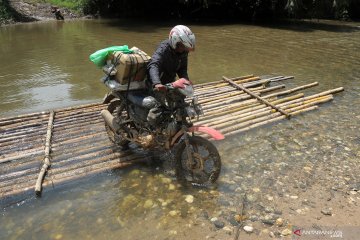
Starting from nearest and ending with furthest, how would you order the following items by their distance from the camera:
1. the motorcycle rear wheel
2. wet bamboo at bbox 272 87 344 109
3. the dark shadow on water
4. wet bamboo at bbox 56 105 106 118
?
the motorcycle rear wheel → wet bamboo at bbox 56 105 106 118 → wet bamboo at bbox 272 87 344 109 → the dark shadow on water

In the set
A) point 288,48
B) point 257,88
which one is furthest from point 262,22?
point 257,88

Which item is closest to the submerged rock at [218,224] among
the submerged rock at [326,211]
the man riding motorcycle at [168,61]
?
the submerged rock at [326,211]

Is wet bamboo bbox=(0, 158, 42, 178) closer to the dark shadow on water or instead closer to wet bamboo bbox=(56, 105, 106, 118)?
wet bamboo bbox=(56, 105, 106, 118)

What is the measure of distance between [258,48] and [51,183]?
38.2 feet

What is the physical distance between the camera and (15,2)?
25344mm

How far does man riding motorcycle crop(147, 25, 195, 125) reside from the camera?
4.49 m

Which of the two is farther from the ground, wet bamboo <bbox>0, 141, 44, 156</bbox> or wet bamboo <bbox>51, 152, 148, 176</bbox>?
wet bamboo <bbox>0, 141, 44, 156</bbox>

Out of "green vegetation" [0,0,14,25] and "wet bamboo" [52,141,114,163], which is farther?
"green vegetation" [0,0,14,25]

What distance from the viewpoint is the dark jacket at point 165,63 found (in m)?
4.68

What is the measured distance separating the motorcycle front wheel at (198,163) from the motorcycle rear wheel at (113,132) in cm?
116

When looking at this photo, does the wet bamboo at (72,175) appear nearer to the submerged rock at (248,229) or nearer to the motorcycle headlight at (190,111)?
the motorcycle headlight at (190,111)

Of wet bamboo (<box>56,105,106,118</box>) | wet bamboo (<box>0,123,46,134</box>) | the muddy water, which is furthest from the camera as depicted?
wet bamboo (<box>56,105,106,118</box>)

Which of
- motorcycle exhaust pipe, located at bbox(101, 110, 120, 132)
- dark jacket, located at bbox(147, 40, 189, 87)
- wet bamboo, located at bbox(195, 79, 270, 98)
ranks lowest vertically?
wet bamboo, located at bbox(195, 79, 270, 98)

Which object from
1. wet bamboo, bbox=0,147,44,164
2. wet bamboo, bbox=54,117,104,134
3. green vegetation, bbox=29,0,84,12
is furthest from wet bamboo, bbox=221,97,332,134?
green vegetation, bbox=29,0,84,12
